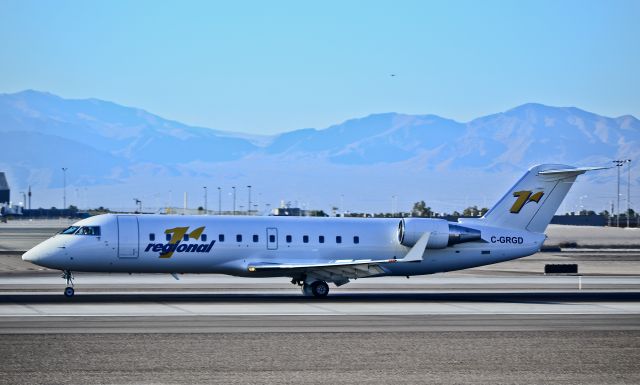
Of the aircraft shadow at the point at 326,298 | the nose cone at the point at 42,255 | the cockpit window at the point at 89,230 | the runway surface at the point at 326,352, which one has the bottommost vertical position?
the runway surface at the point at 326,352

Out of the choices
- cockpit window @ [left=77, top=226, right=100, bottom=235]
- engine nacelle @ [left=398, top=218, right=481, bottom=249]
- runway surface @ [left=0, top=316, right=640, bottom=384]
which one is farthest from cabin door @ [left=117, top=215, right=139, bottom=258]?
engine nacelle @ [left=398, top=218, right=481, bottom=249]

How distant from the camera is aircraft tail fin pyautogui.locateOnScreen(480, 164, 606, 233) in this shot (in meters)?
44.1

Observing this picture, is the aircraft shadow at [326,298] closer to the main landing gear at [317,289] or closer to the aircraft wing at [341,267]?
the main landing gear at [317,289]

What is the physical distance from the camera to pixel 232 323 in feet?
102

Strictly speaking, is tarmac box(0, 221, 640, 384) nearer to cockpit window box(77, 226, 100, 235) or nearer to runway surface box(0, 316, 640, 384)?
runway surface box(0, 316, 640, 384)

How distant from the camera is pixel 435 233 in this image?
42719 mm

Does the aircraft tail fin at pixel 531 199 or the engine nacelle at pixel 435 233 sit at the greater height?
the aircraft tail fin at pixel 531 199

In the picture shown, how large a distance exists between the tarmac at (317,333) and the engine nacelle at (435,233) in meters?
2.06

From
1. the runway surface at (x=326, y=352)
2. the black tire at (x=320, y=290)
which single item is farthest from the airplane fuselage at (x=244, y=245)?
the runway surface at (x=326, y=352)

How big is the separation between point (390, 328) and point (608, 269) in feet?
112

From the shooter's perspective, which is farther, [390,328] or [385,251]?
[385,251]

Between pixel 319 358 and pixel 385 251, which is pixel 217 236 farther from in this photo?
pixel 319 358

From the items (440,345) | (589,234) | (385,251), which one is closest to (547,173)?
(385,251)

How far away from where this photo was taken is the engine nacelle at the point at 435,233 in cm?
4275
